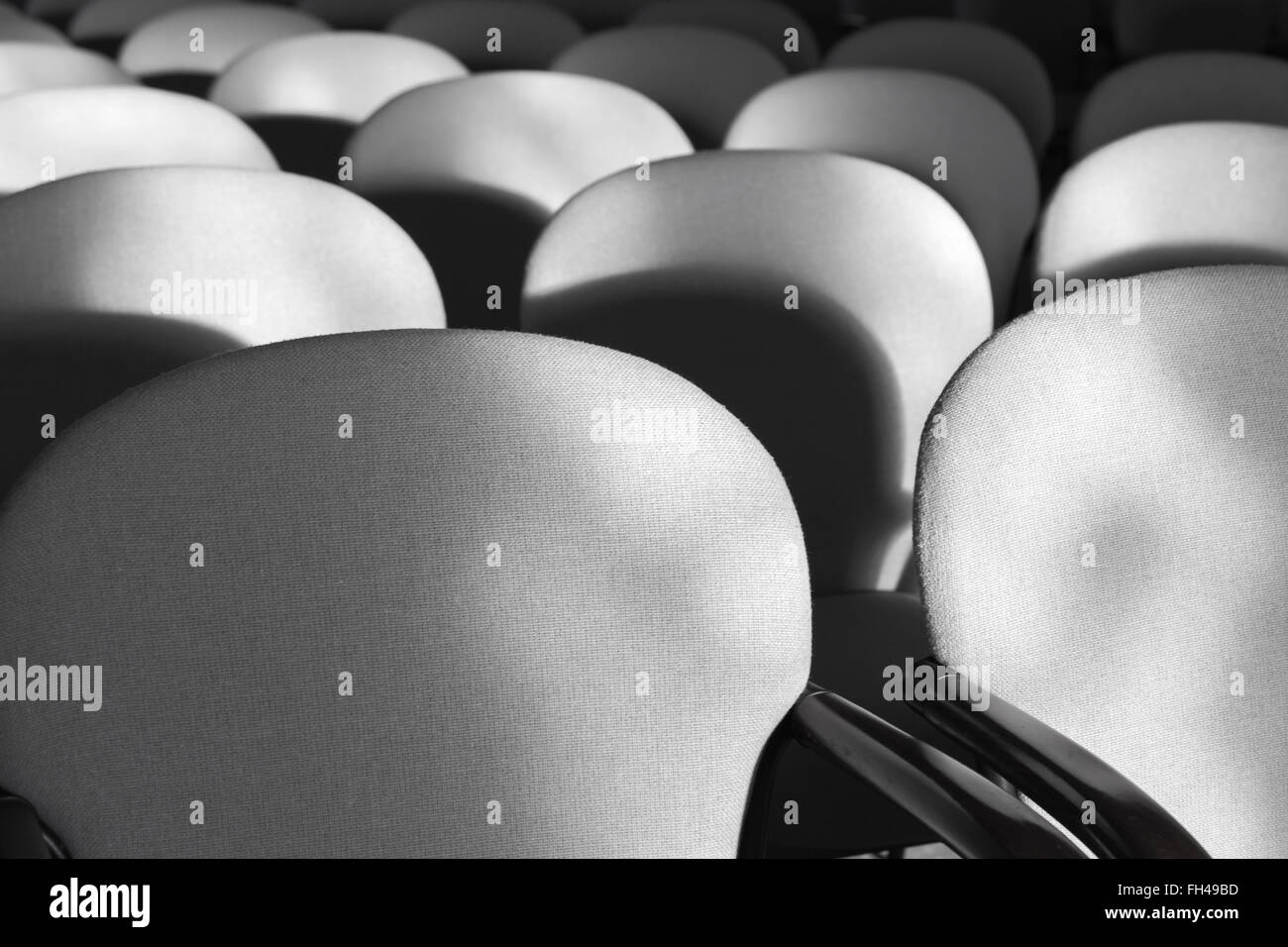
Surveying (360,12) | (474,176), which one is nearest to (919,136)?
(474,176)

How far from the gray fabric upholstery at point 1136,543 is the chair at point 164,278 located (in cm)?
63

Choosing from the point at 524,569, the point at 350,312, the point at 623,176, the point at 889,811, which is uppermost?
the point at 623,176

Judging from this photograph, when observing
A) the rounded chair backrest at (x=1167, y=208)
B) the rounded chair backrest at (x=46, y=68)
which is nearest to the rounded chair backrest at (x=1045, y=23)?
the rounded chair backrest at (x=46, y=68)

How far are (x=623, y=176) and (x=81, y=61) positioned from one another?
159 centimetres

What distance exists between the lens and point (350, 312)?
52.5 inches

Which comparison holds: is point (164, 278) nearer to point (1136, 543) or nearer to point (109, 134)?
point (109, 134)

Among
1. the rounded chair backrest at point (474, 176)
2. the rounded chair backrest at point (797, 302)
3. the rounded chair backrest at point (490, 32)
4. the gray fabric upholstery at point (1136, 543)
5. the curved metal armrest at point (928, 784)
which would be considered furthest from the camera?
the rounded chair backrest at point (490, 32)

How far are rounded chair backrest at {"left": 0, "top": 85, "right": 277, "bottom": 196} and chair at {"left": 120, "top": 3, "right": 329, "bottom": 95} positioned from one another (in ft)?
4.31

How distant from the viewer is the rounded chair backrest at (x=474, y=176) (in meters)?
1.91

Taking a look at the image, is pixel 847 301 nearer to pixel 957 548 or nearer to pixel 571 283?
pixel 571 283

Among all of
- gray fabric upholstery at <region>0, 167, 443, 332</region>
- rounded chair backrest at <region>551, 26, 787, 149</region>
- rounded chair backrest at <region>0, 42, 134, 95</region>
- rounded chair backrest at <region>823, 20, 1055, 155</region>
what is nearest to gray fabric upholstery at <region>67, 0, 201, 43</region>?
rounded chair backrest at <region>0, 42, 134, 95</region>

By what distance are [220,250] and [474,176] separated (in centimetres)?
67

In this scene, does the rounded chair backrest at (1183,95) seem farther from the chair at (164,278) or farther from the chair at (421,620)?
the chair at (421,620)
